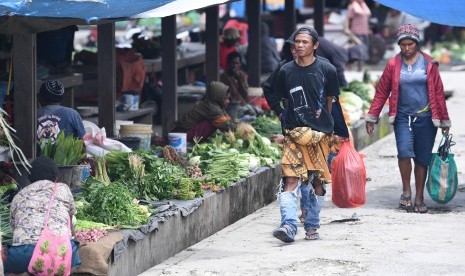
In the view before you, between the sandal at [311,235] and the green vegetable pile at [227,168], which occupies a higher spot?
the green vegetable pile at [227,168]

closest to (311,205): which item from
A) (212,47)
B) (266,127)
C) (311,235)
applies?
(311,235)

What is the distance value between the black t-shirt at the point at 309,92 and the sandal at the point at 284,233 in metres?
0.80

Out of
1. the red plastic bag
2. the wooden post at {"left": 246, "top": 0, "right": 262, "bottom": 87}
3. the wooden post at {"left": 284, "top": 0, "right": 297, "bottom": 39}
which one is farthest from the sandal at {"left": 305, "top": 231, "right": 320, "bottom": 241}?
the wooden post at {"left": 284, "top": 0, "right": 297, "bottom": 39}

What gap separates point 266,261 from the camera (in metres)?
9.07

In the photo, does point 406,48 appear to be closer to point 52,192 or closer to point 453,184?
point 453,184

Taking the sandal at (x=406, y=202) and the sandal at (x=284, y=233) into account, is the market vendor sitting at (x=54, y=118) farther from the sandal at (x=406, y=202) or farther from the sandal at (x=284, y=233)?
the sandal at (x=406, y=202)

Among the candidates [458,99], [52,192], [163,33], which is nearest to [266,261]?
[52,192]

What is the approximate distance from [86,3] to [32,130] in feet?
4.35

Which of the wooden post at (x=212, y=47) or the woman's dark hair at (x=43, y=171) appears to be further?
the wooden post at (x=212, y=47)

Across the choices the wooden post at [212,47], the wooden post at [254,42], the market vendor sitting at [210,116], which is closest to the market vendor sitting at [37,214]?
the market vendor sitting at [210,116]

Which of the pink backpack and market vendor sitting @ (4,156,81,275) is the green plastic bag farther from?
the pink backpack

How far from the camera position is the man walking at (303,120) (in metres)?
9.57

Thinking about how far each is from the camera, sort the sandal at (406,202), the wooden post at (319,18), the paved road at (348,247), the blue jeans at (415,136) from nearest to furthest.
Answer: the paved road at (348,247) < the blue jeans at (415,136) < the sandal at (406,202) < the wooden post at (319,18)

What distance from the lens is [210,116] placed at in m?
13.3
